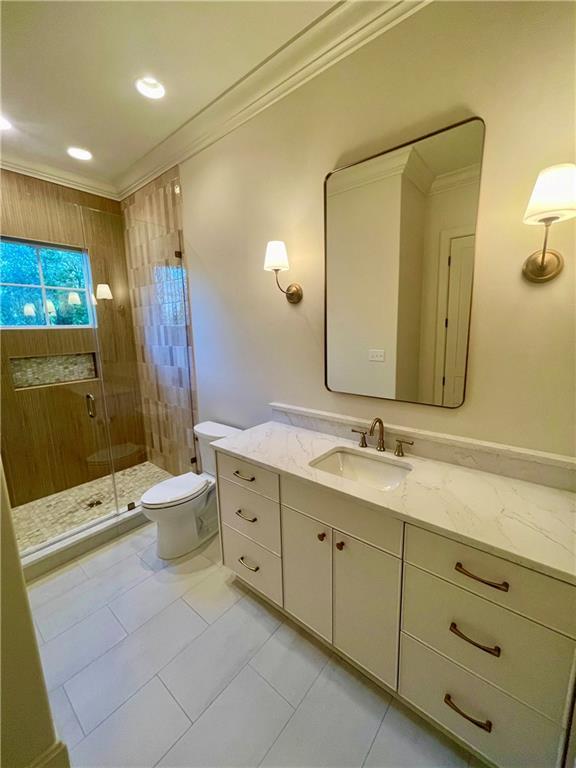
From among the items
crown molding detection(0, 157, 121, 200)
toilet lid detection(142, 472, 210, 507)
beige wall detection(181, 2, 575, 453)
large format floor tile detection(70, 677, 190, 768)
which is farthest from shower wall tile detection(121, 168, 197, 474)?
large format floor tile detection(70, 677, 190, 768)

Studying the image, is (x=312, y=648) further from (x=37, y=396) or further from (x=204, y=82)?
(x=204, y=82)

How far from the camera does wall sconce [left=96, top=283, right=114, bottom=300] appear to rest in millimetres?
2863

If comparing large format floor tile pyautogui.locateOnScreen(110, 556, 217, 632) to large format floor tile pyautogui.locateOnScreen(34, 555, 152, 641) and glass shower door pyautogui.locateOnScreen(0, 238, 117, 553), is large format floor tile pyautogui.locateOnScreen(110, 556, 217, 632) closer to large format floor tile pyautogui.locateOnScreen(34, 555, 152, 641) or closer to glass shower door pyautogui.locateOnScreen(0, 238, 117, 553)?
large format floor tile pyautogui.locateOnScreen(34, 555, 152, 641)

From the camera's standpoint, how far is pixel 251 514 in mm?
1553

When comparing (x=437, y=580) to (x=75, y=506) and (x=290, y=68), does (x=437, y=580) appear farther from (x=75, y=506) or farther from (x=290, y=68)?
(x=75, y=506)

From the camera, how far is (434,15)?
119 centimetres

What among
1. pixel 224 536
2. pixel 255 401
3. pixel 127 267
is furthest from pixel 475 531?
pixel 127 267

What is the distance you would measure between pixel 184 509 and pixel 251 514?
2.12 ft

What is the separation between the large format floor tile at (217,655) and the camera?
4.17ft

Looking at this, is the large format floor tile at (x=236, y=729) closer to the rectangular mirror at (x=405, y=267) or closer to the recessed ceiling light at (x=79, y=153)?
the rectangular mirror at (x=405, y=267)

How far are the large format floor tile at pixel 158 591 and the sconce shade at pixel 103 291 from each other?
94.6 inches

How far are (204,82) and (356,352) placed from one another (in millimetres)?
1684

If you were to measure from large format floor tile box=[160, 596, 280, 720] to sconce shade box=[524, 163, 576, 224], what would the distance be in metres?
2.05

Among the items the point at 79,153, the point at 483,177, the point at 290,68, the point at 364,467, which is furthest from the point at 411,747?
the point at 79,153
